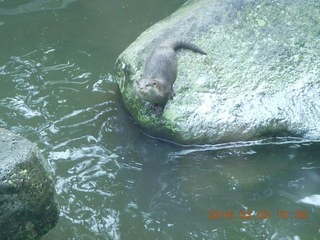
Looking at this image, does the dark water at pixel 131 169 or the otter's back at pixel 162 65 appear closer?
the dark water at pixel 131 169

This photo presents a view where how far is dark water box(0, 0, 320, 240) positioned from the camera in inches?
143

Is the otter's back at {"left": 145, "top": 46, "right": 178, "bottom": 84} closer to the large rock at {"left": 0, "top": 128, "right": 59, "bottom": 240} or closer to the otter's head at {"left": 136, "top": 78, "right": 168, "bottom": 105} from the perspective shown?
the otter's head at {"left": 136, "top": 78, "right": 168, "bottom": 105}

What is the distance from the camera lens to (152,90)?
4.37 meters

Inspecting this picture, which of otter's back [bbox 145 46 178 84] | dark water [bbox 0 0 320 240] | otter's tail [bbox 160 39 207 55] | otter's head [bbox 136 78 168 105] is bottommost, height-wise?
dark water [bbox 0 0 320 240]

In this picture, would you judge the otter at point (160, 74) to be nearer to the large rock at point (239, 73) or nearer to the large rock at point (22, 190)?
the large rock at point (239, 73)

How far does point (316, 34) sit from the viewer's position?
5027 millimetres

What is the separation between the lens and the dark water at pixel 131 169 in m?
3.63

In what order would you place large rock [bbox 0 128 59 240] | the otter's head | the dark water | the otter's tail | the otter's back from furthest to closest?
the otter's tail < the otter's back < the otter's head < the dark water < large rock [bbox 0 128 59 240]

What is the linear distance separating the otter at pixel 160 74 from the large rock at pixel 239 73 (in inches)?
3.5

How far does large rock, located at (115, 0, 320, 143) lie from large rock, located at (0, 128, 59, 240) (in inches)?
65.6

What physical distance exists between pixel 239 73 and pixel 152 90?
3.41ft

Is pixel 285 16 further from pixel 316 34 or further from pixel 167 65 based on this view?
pixel 167 65
